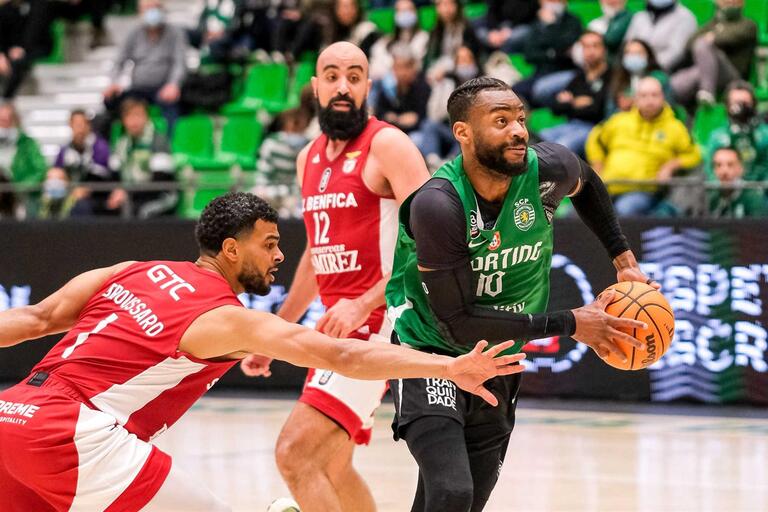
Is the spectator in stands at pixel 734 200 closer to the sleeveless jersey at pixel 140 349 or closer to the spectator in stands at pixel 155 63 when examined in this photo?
the sleeveless jersey at pixel 140 349

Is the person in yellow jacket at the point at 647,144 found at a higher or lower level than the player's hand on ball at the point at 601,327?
higher

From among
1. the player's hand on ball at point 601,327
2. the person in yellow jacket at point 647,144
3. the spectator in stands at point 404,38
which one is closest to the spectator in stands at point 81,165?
the spectator in stands at point 404,38

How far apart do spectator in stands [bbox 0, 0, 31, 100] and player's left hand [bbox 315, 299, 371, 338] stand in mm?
11748

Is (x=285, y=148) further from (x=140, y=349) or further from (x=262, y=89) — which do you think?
(x=140, y=349)

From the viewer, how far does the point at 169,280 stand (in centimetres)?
472

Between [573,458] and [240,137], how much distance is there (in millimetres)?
7035

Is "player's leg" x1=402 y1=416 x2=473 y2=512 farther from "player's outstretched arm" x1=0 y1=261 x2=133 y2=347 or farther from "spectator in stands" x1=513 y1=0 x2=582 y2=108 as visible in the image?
"spectator in stands" x1=513 y1=0 x2=582 y2=108

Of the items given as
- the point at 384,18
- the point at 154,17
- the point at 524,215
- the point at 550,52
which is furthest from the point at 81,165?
the point at 524,215

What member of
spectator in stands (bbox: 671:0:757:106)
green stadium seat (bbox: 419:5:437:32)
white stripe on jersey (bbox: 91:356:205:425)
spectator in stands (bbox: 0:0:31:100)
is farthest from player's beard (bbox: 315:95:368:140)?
spectator in stands (bbox: 0:0:31:100)

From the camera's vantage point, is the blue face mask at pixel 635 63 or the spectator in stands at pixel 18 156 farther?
the spectator in stands at pixel 18 156

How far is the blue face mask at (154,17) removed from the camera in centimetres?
1491

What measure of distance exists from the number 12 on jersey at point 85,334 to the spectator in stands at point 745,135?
7025mm

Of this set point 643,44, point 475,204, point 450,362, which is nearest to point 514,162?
point 475,204

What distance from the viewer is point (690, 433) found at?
946 centimetres
